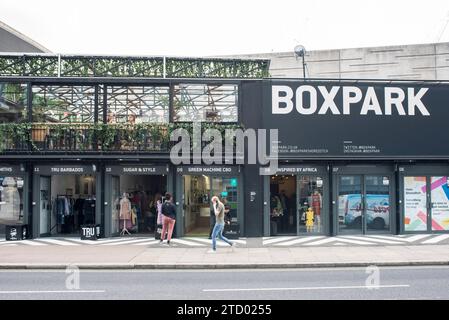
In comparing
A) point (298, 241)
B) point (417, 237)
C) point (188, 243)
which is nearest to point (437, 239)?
point (417, 237)

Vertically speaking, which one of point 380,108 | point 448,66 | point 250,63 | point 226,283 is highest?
point 448,66

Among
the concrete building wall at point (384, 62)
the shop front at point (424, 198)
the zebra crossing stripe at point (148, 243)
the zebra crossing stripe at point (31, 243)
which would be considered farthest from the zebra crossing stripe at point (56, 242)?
the concrete building wall at point (384, 62)

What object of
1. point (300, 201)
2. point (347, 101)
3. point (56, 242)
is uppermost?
point (347, 101)

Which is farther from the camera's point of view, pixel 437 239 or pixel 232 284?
pixel 437 239

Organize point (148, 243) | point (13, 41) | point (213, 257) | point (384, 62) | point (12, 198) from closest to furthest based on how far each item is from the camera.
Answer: point (213, 257) < point (148, 243) < point (12, 198) < point (13, 41) < point (384, 62)

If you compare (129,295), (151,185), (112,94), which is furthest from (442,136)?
(129,295)

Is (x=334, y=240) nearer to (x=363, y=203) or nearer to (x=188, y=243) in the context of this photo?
(x=363, y=203)

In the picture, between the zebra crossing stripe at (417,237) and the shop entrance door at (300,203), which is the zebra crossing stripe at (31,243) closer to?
the shop entrance door at (300,203)

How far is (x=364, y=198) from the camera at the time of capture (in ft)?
63.6

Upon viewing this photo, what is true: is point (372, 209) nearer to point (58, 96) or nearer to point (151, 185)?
point (151, 185)

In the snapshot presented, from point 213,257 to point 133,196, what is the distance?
7304 millimetres

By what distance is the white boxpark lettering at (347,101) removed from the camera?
63.2ft

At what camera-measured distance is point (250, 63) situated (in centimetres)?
2038

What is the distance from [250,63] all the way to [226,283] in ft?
40.5
